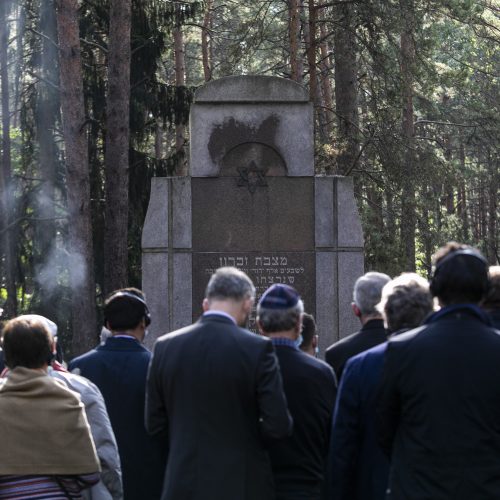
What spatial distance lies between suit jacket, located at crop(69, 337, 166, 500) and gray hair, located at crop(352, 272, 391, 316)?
120 cm

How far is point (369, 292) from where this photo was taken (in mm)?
5730

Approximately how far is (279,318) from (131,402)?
1.28 meters

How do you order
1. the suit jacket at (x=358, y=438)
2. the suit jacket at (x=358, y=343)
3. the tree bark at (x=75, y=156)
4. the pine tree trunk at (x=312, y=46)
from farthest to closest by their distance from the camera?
1. the pine tree trunk at (x=312, y=46)
2. the tree bark at (x=75, y=156)
3. the suit jacket at (x=358, y=343)
4. the suit jacket at (x=358, y=438)

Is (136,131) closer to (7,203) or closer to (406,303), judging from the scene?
(7,203)

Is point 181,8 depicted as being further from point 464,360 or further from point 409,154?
point 464,360

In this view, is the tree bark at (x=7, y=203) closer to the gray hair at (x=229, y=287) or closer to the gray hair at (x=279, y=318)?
Answer: the gray hair at (x=279, y=318)

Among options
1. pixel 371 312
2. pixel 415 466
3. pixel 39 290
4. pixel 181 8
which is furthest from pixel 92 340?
pixel 415 466

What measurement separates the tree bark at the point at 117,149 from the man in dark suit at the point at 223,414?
14132 millimetres

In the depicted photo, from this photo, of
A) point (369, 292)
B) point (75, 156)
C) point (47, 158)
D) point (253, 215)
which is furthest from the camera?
point (47, 158)

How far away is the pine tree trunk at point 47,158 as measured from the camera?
23.5 meters

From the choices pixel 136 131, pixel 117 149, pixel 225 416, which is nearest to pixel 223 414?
pixel 225 416

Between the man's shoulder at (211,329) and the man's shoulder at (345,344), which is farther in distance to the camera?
the man's shoulder at (345,344)

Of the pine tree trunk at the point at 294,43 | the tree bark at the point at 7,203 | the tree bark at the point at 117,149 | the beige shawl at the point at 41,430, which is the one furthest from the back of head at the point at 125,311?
the tree bark at the point at 7,203

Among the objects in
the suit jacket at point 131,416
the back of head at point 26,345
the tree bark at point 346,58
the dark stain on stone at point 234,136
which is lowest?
the suit jacket at point 131,416
